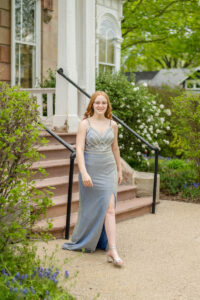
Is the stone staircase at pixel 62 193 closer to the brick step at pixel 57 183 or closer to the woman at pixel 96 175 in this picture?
the brick step at pixel 57 183

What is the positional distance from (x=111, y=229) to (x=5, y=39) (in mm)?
6214

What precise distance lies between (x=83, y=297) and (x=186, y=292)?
905mm

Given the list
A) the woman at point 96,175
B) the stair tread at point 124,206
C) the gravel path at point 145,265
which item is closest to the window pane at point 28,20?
the stair tread at point 124,206

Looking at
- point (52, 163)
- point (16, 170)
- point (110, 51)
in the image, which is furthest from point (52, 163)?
point (110, 51)

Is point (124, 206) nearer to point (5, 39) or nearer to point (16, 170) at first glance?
point (16, 170)

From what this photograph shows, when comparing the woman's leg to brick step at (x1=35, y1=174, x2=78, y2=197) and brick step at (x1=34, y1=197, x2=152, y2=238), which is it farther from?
brick step at (x1=35, y1=174, x2=78, y2=197)

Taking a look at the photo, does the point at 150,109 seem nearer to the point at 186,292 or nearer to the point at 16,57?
the point at 16,57

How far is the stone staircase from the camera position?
5.51 metres

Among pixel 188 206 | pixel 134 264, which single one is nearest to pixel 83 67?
pixel 188 206

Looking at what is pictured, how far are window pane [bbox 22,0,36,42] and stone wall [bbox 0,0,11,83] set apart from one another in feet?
2.48

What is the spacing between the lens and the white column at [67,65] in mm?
7434

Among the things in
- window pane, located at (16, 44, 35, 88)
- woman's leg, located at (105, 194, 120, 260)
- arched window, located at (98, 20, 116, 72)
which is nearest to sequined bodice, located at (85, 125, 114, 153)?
woman's leg, located at (105, 194, 120, 260)

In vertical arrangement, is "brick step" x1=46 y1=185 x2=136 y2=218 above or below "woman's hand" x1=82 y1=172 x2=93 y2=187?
below

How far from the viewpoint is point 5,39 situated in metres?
9.27
